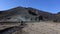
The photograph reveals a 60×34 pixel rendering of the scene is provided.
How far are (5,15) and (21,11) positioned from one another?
0.57m

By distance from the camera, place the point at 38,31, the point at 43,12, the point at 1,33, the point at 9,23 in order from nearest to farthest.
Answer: the point at 1,33, the point at 38,31, the point at 9,23, the point at 43,12

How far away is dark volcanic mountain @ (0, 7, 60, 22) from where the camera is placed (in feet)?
12.1

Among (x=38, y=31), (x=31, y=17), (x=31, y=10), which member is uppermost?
(x=31, y=10)

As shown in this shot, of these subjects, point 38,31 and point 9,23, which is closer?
point 38,31

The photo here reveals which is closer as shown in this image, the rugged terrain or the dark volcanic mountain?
the rugged terrain

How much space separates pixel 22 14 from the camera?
3.75 meters

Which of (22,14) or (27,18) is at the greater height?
(22,14)

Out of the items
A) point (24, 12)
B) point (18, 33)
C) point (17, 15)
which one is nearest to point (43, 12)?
point (24, 12)

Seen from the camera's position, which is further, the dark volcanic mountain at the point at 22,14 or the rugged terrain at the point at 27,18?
the dark volcanic mountain at the point at 22,14

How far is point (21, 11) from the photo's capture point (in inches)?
150

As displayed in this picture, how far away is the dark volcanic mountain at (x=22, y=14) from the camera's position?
3.68m

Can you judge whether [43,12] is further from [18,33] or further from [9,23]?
[18,33]

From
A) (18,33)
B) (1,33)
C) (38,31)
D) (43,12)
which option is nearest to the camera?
(1,33)

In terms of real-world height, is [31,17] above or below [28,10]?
below
